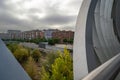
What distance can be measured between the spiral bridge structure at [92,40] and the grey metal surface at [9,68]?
6.47 ft

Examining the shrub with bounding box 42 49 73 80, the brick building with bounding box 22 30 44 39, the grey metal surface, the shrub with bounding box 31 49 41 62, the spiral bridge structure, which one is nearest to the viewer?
the grey metal surface

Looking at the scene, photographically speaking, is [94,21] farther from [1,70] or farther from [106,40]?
[1,70]

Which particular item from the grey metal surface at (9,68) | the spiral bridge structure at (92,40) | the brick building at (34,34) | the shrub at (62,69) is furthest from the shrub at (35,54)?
the brick building at (34,34)

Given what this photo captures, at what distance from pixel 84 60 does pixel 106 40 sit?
1.11 meters

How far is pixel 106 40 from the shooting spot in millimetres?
4188

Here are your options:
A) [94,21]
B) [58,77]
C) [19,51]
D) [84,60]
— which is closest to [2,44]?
[84,60]

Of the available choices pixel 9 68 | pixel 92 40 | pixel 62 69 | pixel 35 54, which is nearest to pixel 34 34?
pixel 35 54

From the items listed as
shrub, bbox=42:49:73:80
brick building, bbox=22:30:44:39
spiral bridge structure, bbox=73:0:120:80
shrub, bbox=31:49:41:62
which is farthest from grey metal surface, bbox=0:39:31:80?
brick building, bbox=22:30:44:39

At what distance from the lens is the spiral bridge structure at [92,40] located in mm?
3279

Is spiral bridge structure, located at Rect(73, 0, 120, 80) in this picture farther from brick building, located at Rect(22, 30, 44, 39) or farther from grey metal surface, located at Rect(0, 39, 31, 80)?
brick building, located at Rect(22, 30, 44, 39)

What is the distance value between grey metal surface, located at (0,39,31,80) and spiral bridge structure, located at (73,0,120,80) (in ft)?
6.47

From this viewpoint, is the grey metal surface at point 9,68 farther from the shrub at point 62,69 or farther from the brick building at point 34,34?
the brick building at point 34,34

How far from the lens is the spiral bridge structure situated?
10.8 feet

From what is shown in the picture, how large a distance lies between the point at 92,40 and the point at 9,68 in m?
2.51
